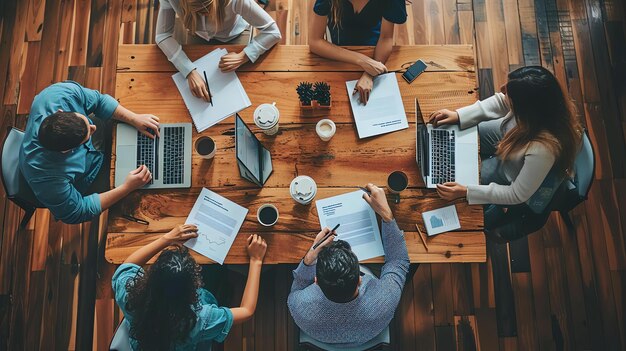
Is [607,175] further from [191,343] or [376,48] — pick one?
[191,343]

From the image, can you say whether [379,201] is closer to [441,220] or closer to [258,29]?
[441,220]

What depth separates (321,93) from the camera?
1854 millimetres

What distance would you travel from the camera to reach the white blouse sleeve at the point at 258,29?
1.98 metres

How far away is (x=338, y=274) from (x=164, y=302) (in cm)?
58

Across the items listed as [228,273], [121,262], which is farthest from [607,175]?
[121,262]

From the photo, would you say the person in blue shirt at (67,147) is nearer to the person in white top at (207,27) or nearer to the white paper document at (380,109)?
the person in white top at (207,27)

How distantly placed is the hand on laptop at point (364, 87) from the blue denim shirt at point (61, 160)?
3.33 ft

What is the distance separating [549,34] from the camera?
2850mm

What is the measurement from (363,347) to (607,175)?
6.09 ft

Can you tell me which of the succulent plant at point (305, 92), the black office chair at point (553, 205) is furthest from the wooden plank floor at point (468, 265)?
Answer: the succulent plant at point (305, 92)

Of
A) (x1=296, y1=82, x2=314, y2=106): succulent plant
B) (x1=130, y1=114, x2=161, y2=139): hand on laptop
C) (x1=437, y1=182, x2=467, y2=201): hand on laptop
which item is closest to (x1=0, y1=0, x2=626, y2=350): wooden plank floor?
(x1=437, y1=182, x2=467, y2=201): hand on laptop

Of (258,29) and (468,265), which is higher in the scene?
(258,29)

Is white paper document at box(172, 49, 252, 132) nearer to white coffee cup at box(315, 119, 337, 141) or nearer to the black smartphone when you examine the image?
white coffee cup at box(315, 119, 337, 141)

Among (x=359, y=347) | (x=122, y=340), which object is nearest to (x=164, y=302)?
(x=122, y=340)
